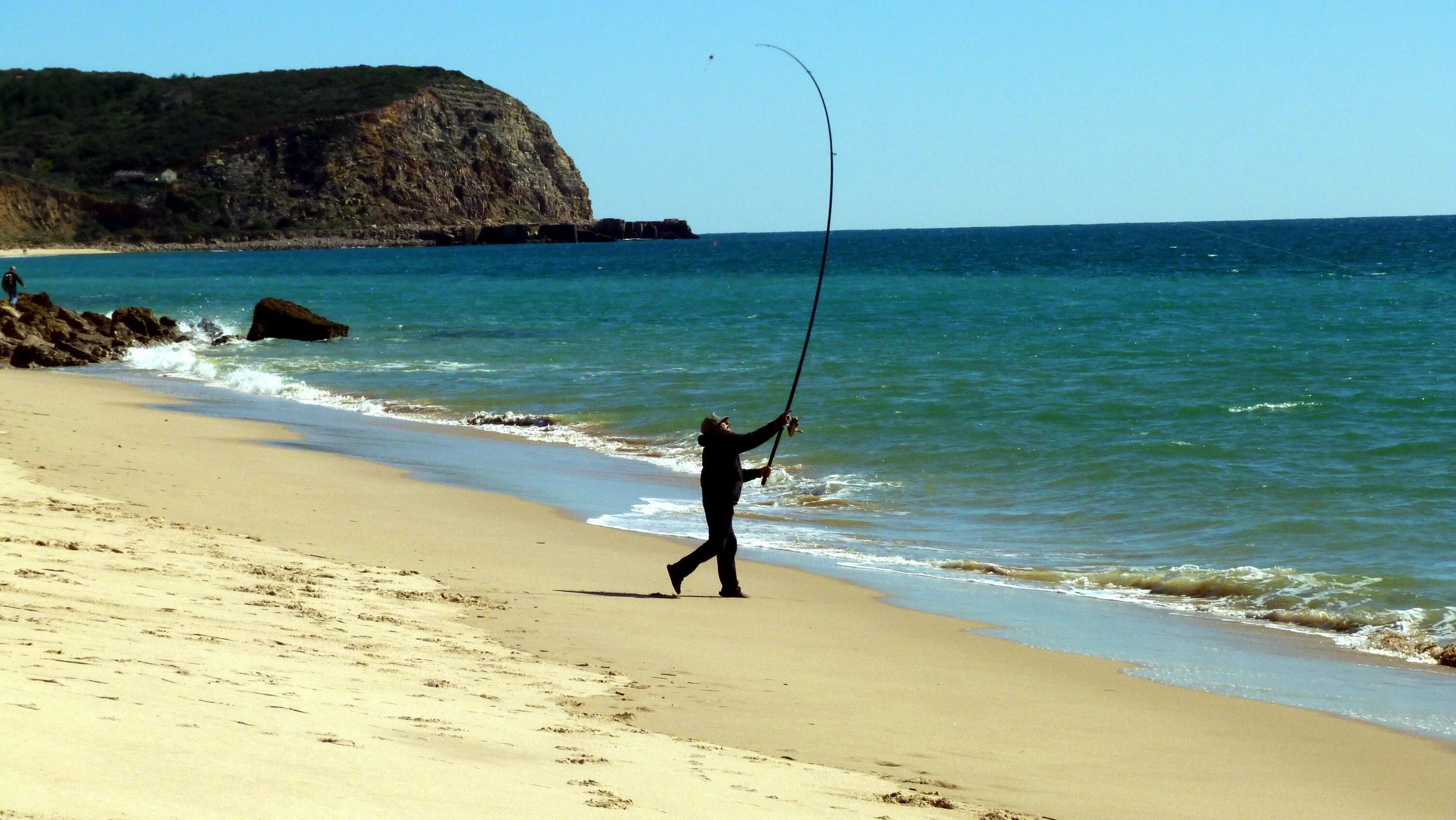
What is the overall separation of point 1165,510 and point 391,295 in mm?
44948

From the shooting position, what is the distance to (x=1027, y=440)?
15.5 m

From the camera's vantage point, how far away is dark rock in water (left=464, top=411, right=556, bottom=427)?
1838 cm

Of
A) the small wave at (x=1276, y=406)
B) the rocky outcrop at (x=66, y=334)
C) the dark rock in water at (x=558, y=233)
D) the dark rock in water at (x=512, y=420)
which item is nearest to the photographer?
the small wave at (x=1276, y=406)

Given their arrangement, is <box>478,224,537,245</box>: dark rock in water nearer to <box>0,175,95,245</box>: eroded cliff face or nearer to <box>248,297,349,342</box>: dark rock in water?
<box>0,175,95,245</box>: eroded cliff face

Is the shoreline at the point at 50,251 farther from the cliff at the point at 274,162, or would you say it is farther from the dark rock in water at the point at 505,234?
the dark rock in water at the point at 505,234

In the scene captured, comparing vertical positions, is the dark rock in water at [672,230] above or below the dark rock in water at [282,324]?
above

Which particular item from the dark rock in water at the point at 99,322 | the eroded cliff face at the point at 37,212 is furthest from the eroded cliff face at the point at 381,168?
the dark rock in water at the point at 99,322

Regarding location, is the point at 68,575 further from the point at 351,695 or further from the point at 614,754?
the point at 614,754

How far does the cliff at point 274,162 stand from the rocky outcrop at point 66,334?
81048 mm

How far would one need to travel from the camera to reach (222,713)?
167 inches

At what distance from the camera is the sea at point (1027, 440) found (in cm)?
841

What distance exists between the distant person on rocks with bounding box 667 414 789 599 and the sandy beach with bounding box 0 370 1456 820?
0.17 meters

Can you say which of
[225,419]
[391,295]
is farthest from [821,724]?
[391,295]

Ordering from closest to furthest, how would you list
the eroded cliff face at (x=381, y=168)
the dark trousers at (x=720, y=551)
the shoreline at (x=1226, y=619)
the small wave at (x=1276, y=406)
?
the shoreline at (x=1226, y=619), the dark trousers at (x=720, y=551), the small wave at (x=1276, y=406), the eroded cliff face at (x=381, y=168)
